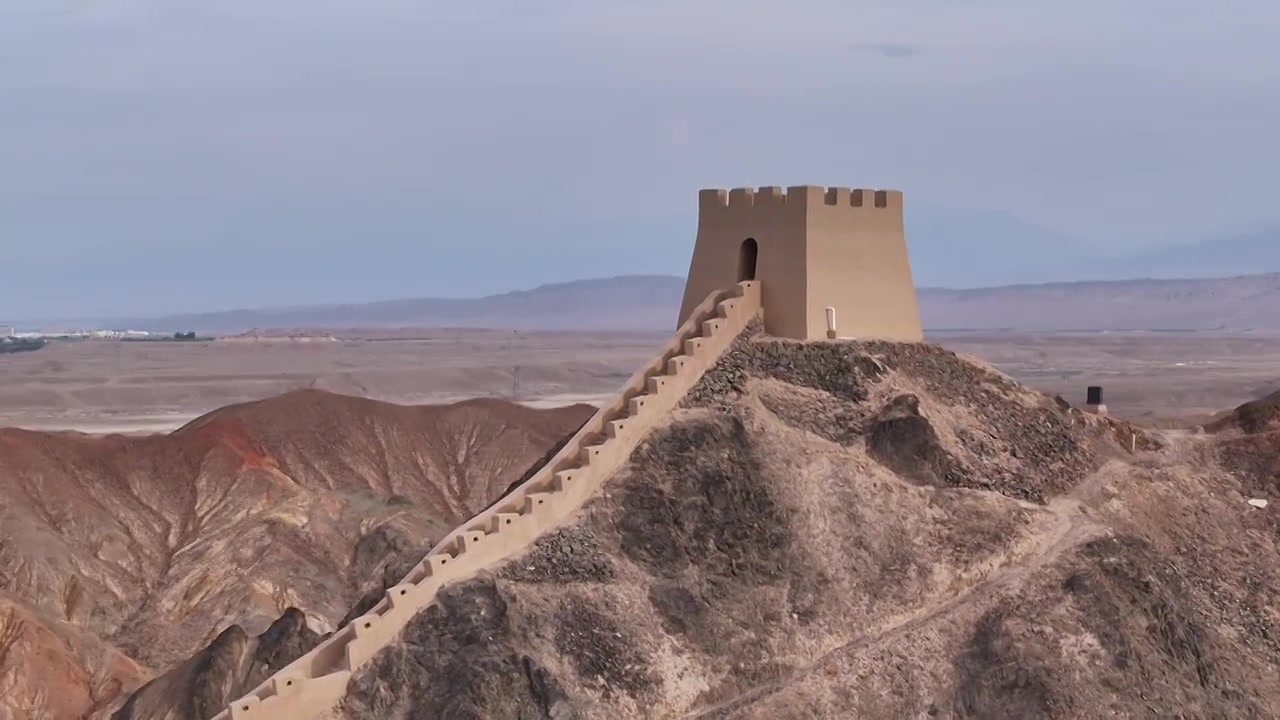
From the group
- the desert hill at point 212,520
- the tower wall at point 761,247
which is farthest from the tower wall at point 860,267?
the desert hill at point 212,520

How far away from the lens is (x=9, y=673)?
189 ft

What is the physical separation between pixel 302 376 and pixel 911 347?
5353 inches

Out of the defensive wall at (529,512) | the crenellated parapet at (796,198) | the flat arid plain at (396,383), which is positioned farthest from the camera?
the flat arid plain at (396,383)

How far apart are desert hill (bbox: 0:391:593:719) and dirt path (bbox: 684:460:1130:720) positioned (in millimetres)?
25562

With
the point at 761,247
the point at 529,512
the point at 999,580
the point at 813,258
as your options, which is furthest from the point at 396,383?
the point at 999,580

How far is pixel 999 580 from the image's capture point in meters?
39.0

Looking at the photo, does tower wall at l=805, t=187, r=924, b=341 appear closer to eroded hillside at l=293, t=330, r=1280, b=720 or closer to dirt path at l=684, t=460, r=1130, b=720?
eroded hillside at l=293, t=330, r=1280, b=720

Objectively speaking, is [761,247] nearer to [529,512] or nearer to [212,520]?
[529,512]

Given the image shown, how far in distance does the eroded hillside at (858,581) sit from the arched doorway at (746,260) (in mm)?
2214

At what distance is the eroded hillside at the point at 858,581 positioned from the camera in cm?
3606

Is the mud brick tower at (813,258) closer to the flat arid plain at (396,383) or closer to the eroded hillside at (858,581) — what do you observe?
the eroded hillside at (858,581)

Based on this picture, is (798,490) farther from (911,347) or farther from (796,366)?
(911,347)

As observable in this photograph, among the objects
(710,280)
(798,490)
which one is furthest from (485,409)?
(798,490)

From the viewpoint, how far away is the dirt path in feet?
118
